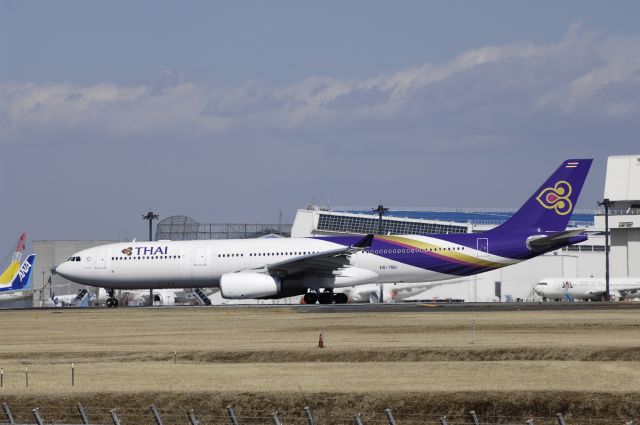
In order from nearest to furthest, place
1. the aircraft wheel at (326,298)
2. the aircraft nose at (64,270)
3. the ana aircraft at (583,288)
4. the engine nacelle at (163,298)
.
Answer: the aircraft wheel at (326,298)
the aircraft nose at (64,270)
the ana aircraft at (583,288)
the engine nacelle at (163,298)

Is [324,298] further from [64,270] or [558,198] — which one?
[64,270]

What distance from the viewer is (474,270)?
203ft

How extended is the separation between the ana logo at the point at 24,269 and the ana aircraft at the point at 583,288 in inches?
1683

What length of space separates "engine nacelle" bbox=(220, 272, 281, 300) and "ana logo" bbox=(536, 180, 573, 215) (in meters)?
15.6

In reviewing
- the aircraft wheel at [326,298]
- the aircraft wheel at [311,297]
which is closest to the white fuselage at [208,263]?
the aircraft wheel at [326,298]

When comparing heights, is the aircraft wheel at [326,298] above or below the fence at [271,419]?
above

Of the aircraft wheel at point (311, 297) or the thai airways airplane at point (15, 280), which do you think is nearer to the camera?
the aircraft wheel at point (311, 297)

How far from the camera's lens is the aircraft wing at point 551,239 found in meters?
60.0

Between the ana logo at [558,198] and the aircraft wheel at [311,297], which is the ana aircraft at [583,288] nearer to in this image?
the ana logo at [558,198]

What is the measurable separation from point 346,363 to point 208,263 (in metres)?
34.6

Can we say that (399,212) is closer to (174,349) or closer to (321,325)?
(321,325)

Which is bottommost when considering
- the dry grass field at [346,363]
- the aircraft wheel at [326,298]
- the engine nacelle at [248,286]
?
the dry grass field at [346,363]

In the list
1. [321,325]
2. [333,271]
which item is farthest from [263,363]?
[333,271]

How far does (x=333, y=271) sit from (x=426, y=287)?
3540 cm
